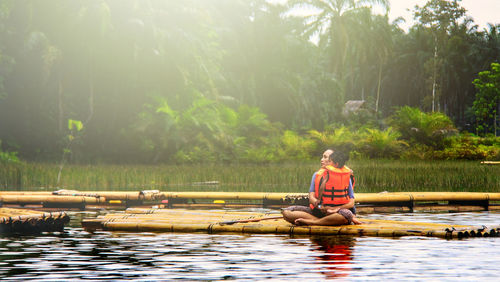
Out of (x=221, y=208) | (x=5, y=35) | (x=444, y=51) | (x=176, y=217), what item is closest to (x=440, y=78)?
(x=444, y=51)

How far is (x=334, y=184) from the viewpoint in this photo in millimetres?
11781

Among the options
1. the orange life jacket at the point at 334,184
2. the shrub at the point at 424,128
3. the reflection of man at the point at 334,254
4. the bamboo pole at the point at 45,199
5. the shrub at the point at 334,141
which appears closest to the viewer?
the reflection of man at the point at 334,254

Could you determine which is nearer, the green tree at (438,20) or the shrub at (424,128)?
the shrub at (424,128)

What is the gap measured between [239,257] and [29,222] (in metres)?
4.65

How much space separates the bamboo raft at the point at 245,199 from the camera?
17.5 m

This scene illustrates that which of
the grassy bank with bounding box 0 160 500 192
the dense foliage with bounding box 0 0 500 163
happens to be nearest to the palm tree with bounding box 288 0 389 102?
the dense foliage with bounding box 0 0 500 163

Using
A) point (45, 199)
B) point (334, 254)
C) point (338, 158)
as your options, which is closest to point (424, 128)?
point (45, 199)

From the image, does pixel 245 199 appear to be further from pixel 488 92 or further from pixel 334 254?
pixel 488 92

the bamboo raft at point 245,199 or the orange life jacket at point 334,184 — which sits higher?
the orange life jacket at point 334,184

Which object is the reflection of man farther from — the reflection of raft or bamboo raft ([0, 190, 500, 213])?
bamboo raft ([0, 190, 500, 213])

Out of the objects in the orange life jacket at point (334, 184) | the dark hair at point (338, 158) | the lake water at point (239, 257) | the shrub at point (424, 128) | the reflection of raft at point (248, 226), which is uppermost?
the shrub at point (424, 128)

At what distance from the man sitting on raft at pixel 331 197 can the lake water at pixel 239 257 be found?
1.40 feet

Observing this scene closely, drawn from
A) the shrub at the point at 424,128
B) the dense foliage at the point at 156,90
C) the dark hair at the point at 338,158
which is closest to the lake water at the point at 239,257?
the dark hair at the point at 338,158

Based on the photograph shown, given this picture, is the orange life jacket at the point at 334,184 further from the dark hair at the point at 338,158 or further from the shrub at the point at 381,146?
the shrub at the point at 381,146
